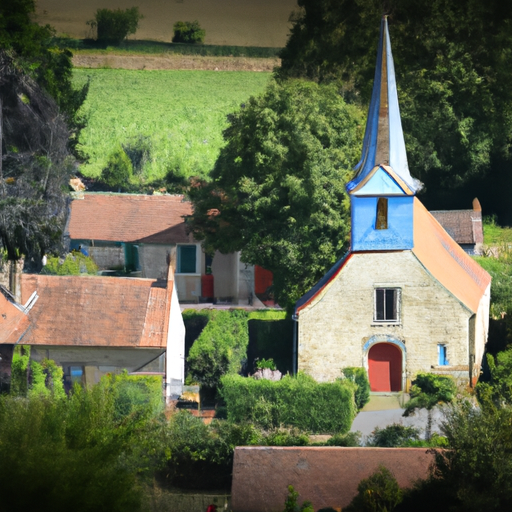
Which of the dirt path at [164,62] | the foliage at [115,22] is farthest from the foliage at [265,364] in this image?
the dirt path at [164,62]

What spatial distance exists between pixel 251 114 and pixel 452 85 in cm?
1308

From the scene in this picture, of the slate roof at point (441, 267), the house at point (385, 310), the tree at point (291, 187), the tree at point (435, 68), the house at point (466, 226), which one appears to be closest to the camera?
the house at point (385, 310)

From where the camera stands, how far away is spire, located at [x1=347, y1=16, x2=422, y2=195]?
116 ft

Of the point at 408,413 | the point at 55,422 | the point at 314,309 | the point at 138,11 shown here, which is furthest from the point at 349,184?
the point at 138,11

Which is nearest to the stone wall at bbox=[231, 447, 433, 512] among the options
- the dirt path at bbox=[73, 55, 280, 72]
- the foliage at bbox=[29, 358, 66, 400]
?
the foliage at bbox=[29, 358, 66, 400]

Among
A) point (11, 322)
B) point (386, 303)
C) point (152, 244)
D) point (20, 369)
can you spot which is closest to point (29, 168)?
point (11, 322)

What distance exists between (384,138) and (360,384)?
7069mm

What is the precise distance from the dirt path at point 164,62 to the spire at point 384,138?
68.2 ft

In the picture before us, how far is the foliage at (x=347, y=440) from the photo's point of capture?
30.8 m

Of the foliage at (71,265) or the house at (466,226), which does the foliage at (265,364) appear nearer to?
the foliage at (71,265)

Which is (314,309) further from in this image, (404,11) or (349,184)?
(404,11)

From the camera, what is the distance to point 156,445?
29406 millimetres

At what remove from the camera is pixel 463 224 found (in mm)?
47781

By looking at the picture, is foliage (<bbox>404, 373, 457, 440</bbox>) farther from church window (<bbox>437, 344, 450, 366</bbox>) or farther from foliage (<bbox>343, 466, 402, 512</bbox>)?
foliage (<bbox>343, 466, 402, 512</bbox>)
